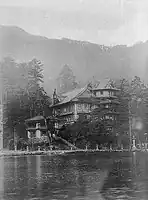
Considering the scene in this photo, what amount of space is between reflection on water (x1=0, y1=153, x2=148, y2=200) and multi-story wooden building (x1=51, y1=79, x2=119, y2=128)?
0.43m

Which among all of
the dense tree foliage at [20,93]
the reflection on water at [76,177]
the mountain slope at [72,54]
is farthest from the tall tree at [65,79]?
the reflection on water at [76,177]

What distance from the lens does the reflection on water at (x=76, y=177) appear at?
91.8 inches

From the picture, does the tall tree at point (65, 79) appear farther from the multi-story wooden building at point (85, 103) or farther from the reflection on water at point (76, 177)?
the reflection on water at point (76, 177)

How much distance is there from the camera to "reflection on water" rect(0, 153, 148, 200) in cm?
233

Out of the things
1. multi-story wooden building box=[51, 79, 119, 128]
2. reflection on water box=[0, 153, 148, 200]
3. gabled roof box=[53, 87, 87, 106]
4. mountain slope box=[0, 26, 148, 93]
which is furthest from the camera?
gabled roof box=[53, 87, 87, 106]

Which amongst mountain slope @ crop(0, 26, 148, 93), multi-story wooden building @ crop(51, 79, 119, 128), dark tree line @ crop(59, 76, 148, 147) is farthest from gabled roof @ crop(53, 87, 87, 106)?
dark tree line @ crop(59, 76, 148, 147)

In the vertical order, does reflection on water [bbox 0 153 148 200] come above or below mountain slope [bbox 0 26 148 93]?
below

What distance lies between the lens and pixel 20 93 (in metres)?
3.36

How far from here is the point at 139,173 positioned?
3018mm

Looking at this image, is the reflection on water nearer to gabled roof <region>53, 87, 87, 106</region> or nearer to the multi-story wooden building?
the multi-story wooden building

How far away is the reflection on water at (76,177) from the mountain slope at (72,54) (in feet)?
2.54

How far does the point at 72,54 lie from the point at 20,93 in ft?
2.23

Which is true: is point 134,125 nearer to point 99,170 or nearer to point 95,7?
point 99,170

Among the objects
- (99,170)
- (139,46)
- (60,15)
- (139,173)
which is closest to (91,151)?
(99,170)
